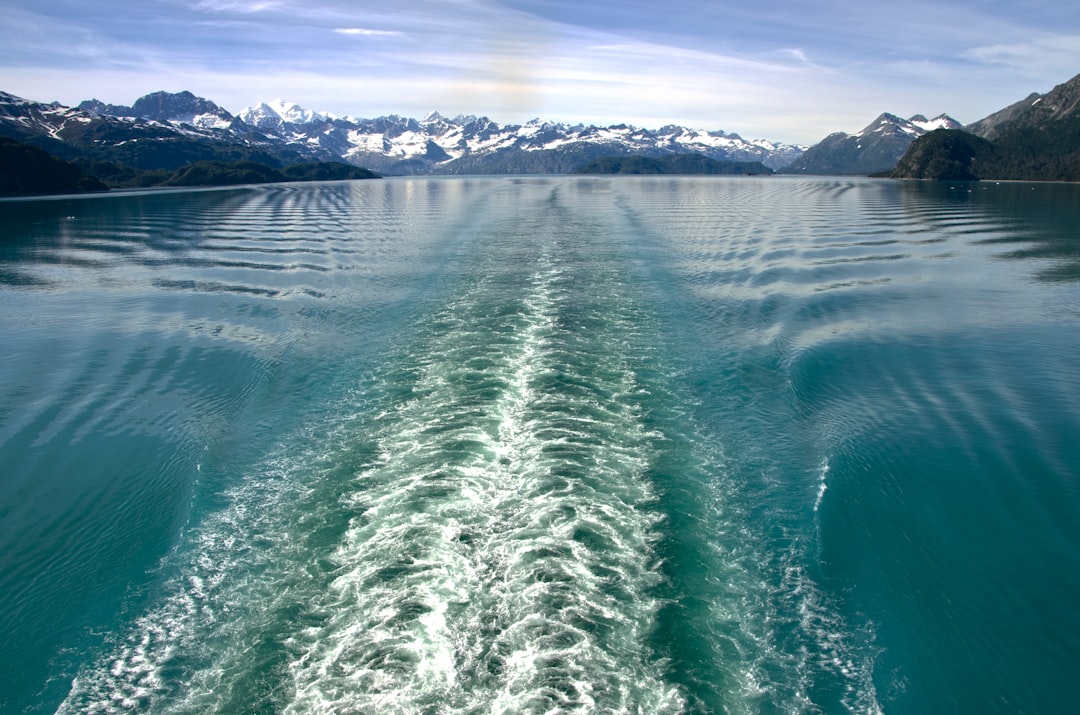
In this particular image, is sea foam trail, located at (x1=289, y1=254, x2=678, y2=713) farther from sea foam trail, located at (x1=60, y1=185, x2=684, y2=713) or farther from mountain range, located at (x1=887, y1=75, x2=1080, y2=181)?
mountain range, located at (x1=887, y1=75, x2=1080, y2=181)

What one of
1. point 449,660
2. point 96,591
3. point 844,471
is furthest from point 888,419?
point 96,591

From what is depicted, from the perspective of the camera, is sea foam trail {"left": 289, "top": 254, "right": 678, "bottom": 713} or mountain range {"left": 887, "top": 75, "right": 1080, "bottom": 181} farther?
mountain range {"left": 887, "top": 75, "right": 1080, "bottom": 181}

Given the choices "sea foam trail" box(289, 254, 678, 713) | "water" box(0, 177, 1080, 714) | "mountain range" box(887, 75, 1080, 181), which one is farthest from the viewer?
"mountain range" box(887, 75, 1080, 181)

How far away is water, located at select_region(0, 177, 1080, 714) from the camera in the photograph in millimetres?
9055

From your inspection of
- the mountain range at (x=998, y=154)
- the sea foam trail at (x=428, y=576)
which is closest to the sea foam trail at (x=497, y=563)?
the sea foam trail at (x=428, y=576)

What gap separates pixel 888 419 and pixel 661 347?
8.05m

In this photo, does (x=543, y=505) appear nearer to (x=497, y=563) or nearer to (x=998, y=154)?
(x=497, y=563)

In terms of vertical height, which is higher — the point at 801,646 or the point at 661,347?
the point at 661,347

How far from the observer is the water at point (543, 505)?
905cm

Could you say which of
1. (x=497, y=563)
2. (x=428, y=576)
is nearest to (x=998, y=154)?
(x=497, y=563)

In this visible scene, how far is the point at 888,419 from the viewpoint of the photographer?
17297 millimetres

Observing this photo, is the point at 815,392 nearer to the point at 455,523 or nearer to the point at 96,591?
the point at 455,523

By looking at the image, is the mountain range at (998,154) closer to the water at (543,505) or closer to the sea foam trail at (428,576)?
the water at (543,505)

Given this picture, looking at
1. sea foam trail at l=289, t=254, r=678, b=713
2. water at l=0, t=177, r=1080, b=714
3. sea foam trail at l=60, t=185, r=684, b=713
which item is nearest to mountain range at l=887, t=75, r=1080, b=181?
water at l=0, t=177, r=1080, b=714
